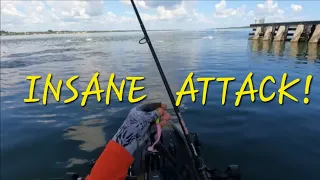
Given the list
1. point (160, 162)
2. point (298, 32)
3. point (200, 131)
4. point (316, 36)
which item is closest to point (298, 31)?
point (298, 32)

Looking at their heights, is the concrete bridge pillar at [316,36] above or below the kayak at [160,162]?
above

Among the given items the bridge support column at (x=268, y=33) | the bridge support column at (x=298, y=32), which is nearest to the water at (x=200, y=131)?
the bridge support column at (x=298, y=32)

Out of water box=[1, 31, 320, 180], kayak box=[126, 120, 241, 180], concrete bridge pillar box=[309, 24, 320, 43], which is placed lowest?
water box=[1, 31, 320, 180]

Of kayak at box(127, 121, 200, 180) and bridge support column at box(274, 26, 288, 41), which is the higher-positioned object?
bridge support column at box(274, 26, 288, 41)

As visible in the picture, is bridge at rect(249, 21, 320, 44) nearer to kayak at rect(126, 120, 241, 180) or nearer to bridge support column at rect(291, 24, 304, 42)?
bridge support column at rect(291, 24, 304, 42)

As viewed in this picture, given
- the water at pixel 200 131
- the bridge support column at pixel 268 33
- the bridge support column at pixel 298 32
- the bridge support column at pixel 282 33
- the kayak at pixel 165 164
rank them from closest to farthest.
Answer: the kayak at pixel 165 164, the water at pixel 200 131, the bridge support column at pixel 298 32, the bridge support column at pixel 282 33, the bridge support column at pixel 268 33

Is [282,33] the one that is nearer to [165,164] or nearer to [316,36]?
→ [316,36]

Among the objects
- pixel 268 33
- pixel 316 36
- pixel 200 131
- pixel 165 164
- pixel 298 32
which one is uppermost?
pixel 268 33

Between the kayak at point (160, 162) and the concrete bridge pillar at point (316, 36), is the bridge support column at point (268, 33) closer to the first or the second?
the concrete bridge pillar at point (316, 36)

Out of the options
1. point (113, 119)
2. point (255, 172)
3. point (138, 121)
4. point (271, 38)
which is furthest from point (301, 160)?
point (271, 38)

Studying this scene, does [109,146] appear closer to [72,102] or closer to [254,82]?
[72,102]

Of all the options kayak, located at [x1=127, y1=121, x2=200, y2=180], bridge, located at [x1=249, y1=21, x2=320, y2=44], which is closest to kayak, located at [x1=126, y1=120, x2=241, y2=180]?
kayak, located at [x1=127, y1=121, x2=200, y2=180]

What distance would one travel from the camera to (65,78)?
19.6m

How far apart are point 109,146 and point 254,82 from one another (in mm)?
14814
